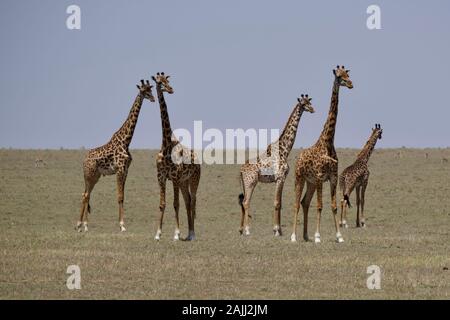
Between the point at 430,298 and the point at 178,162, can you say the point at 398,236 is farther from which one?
the point at 430,298

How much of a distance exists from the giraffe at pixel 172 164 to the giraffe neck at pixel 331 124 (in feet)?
9.31

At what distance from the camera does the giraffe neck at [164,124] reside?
21.0 m

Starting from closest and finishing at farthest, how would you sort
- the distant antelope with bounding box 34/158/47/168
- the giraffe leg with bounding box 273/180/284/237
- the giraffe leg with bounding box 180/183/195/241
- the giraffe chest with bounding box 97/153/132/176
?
the giraffe leg with bounding box 180/183/195/241
the giraffe leg with bounding box 273/180/284/237
the giraffe chest with bounding box 97/153/132/176
the distant antelope with bounding box 34/158/47/168

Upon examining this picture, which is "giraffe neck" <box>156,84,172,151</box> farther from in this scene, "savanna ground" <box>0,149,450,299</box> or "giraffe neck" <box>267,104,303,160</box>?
"giraffe neck" <box>267,104,303,160</box>

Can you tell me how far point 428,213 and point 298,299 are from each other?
60.5 ft

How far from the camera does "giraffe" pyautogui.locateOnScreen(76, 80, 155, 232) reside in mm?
23928

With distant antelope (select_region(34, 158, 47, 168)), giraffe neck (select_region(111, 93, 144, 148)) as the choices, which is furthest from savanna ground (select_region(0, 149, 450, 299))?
distant antelope (select_region(34, 158, 47, 168))

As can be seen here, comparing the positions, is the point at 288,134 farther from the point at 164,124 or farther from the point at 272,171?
the point at 164,124

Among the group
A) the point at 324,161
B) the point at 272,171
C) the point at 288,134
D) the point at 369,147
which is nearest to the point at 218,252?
the point at 324,161

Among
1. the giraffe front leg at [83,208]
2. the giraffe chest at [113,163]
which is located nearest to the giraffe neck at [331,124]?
the giraffe chest at [113,163]

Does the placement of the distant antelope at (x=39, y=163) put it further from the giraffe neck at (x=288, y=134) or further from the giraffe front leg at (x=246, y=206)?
the giraffe neck at (x=288, y=134)

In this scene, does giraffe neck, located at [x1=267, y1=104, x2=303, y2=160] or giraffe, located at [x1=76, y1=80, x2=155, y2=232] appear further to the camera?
giraffe, located at [x1=76, y1=80, x2=155, y2=232]

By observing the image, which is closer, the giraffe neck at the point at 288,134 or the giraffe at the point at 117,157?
the giraffe neck at the point at 288,134

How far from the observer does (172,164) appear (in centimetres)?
2094
